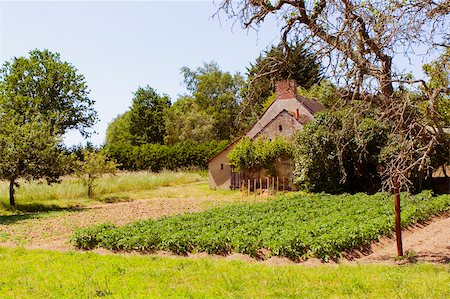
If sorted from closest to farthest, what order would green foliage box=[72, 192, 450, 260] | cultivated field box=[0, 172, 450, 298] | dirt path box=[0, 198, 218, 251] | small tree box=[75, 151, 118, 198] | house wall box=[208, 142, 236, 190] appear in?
1. cultivated field box=[0, 172, 450, 298]
2. green foliage box=[72, 192, 450, 260]
3. dirt path box=[0, 198, 218, 251]
4. small tree box=[75, 151, 118, 198]
5. house wall box=[208, 142, 236, 190]

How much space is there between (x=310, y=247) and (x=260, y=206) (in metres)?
7.49

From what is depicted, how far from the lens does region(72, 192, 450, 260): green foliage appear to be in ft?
31.0

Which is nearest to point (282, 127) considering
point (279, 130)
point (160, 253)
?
point (279, 130)

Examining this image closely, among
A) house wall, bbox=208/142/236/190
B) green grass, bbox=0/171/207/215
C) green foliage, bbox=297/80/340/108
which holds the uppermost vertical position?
green foliage, bbox=297/80/340/108

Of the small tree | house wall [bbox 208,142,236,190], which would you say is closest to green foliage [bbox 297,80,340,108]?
house wall [bbox 208,142,236,190]

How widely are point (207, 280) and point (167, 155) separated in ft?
109

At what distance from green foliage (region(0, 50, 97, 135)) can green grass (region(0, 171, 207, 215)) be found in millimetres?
15869

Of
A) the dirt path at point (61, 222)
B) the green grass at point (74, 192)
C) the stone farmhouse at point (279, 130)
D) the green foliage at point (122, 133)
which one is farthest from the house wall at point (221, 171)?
the green foliage at point (122, 133)

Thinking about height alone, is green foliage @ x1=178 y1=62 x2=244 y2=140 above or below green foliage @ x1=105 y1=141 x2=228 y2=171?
above

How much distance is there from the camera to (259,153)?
2650 cm

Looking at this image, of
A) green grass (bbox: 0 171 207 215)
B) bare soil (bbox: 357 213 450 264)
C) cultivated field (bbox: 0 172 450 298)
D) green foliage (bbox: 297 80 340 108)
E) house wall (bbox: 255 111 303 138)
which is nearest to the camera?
cultivated field (bbox: 0 172 450 298)

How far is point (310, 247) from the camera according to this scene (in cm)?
929

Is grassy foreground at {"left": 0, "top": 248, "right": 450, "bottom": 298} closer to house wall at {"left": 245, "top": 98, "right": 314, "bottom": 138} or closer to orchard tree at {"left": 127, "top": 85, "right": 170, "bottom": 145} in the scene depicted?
house wall at {"left": 245, "top": 98, "right": 314, "bottom": 138}

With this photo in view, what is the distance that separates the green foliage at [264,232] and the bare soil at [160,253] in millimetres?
240
